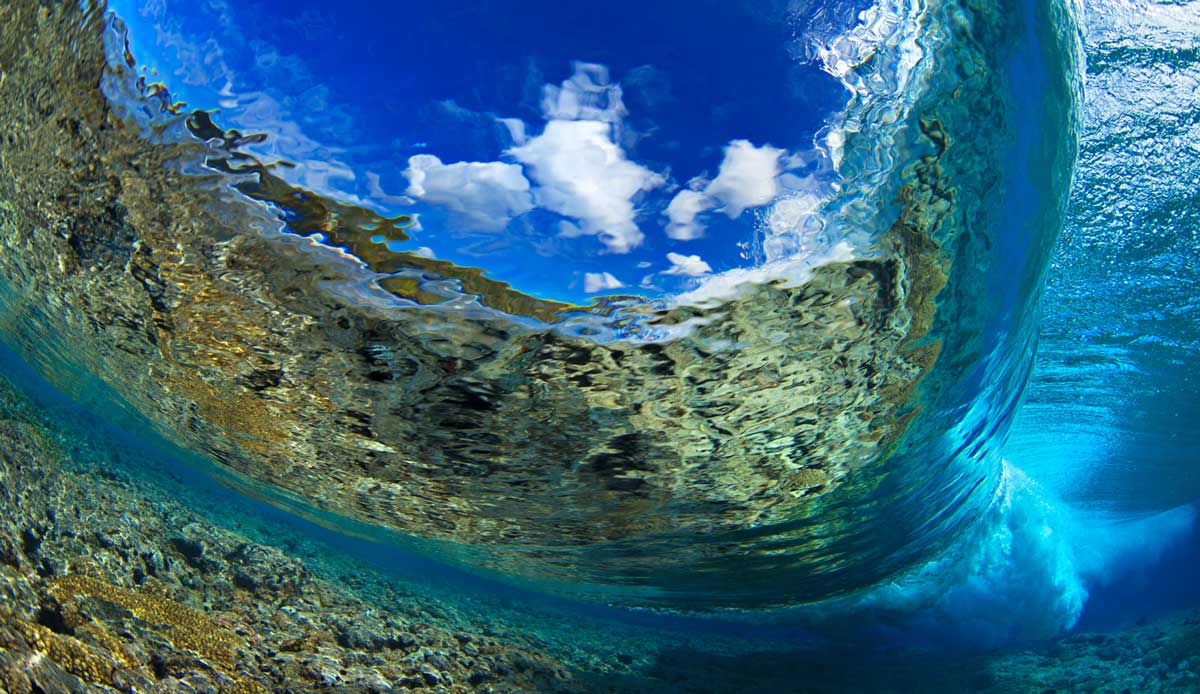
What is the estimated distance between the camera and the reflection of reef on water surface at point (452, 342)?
4.97 metres

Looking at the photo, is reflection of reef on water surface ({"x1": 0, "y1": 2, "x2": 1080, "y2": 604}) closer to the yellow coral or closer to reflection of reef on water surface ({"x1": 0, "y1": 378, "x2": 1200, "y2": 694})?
reflection of reef on water surface ({"x1": 0, "y1": 378, "x2": 1200, "y2": 694})

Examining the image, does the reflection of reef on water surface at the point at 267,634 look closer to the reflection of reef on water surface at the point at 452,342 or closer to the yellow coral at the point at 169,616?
the yellow coral at the point at 169,616

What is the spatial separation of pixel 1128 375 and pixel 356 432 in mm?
19657

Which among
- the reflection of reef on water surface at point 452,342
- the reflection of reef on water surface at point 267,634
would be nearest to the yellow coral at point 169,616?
the reflection of reef on water surface at point 267,634

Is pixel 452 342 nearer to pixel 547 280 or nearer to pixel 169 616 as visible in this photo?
pixel 547 280

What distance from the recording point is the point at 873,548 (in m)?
16.0

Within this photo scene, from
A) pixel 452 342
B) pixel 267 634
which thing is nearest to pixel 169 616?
pixel 267 634

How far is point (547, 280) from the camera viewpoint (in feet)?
17.5

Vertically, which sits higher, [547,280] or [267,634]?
[547,280]

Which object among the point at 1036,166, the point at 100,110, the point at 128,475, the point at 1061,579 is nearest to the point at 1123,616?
the point at 1061,579

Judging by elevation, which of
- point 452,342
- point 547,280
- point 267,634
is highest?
point 547,280

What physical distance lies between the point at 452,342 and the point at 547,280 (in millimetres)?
1759

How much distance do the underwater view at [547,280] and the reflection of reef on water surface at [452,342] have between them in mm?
60

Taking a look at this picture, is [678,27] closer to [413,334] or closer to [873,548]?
[413,334]
